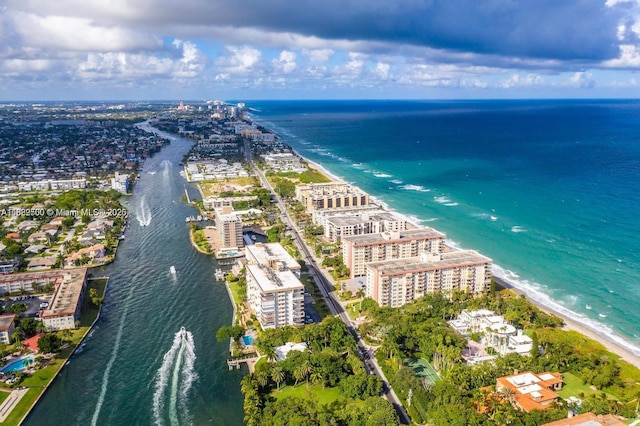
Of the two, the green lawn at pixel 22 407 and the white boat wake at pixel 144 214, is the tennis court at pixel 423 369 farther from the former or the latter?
the white boat wake at pixel 144 214

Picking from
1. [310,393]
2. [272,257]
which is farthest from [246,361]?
[272,257]

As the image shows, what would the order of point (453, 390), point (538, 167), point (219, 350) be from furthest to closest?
1. point (538, 167)
2. point (219, 350)
3. point (453, 390)

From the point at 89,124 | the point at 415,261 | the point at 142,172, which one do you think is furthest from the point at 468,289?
the point at 89,124

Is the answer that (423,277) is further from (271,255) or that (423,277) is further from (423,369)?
(271,255)

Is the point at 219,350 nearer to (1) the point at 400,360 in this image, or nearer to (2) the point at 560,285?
(1) the point at 400,360

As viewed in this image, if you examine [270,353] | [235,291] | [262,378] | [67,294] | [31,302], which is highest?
[67,294]

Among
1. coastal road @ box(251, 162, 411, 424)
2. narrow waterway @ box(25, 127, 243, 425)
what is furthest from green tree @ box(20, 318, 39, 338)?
coastal road @ box(251, 162, 411, 424)
